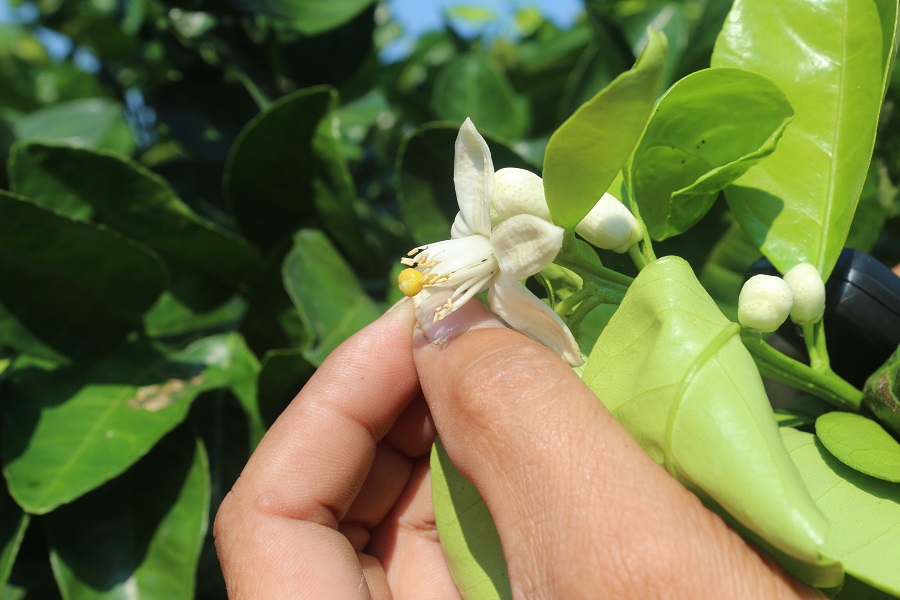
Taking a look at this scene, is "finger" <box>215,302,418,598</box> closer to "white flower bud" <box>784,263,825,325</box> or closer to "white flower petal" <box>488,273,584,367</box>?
"white flower petal" <box>488,273,584,367</box>

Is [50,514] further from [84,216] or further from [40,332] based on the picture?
[84,216]

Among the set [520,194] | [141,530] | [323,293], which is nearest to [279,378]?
[323,293]

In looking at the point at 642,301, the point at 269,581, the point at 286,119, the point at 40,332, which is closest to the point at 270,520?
the point at 269,581

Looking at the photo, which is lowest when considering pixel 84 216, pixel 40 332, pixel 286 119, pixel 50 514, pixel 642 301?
pixel 50 514

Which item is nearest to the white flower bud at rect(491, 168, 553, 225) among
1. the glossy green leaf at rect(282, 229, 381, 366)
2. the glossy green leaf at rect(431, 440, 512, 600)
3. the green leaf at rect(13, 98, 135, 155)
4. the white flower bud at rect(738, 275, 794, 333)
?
the white flower bud at rect(738, 275, 794, 333)

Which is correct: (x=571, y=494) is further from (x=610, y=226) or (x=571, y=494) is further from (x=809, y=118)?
(x=809, y=118)

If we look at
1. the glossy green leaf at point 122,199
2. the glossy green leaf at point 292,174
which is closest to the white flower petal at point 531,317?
the glossy green leaf at point 292,174
